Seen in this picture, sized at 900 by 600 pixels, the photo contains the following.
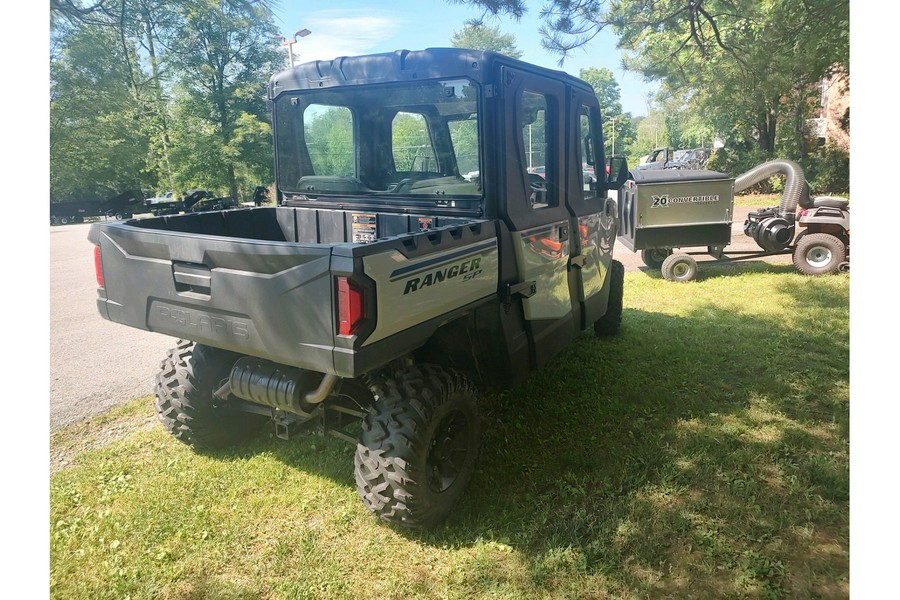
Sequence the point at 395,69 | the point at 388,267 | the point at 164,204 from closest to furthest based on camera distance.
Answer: the point at 388,267 → the point at 395,69 → the point at 164,204

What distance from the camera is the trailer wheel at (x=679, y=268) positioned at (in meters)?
8.43

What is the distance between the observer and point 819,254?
838 cm

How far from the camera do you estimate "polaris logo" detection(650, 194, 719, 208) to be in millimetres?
8148

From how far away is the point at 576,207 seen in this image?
4367 mm

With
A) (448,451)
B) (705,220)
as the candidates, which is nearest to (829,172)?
(705,220)

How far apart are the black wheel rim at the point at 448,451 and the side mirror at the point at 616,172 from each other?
8.56 ft

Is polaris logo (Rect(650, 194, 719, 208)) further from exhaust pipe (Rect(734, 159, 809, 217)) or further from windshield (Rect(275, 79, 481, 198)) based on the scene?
windshield (Rect(275, 79, 481, 198))

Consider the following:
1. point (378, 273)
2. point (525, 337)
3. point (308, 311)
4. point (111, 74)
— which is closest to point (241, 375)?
point (308, 311)

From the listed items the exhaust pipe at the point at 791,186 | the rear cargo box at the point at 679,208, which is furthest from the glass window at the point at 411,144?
the exhaust pipe at the point at 791,186

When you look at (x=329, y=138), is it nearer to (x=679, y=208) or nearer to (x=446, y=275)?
(x=446, y=275)

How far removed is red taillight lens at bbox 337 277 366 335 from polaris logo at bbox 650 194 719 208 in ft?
22.0

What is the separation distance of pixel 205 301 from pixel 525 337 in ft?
6.01

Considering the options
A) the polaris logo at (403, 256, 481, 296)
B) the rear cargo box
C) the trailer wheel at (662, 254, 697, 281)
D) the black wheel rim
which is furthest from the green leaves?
the trailer wheel at (662, 254, 697, 281)

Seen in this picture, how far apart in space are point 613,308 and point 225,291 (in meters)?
4.06
